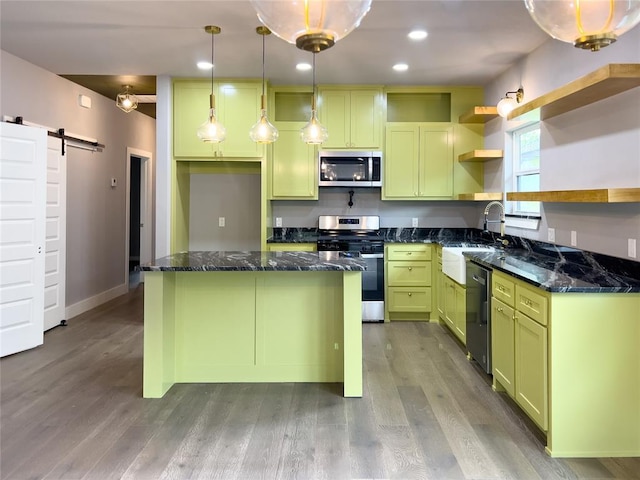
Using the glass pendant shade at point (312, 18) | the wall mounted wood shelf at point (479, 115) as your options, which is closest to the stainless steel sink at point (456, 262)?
the wall mounted wood shelf at point (479, 115)

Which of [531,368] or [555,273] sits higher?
[555,273]

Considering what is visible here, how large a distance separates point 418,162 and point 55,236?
13.2 ft

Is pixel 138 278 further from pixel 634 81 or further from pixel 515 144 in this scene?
pixel 634 81

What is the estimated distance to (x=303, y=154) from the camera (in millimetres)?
5133

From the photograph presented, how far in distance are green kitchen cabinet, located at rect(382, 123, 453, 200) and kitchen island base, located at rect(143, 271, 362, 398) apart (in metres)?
2.38

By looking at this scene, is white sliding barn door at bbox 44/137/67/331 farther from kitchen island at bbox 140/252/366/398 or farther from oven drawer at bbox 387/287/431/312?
oven drawer at bbox 387/287/431/312

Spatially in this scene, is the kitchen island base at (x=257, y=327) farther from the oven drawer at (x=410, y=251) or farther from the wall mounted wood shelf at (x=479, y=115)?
the wall mounted wood shelf at (x=479, y=115)

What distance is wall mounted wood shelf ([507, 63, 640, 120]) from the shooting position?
2.31m

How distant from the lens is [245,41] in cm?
373

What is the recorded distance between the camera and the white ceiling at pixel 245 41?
123 inches

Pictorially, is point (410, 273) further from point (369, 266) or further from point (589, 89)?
point (589, 89)

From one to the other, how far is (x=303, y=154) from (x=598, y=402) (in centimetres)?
375

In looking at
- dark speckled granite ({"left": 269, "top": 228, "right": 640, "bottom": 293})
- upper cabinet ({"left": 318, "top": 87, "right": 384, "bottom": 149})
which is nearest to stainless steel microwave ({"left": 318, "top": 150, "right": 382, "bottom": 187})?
upper cabinet ({"left": 318, "top": 87, "right": 384, "bottom": 149})

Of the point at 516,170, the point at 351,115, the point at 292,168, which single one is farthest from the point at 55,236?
the point at 516,170
